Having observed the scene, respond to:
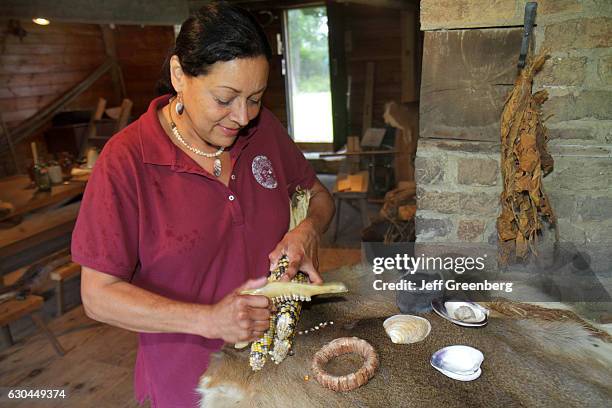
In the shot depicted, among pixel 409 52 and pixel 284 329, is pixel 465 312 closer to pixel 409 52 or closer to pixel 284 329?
pixel 284 329

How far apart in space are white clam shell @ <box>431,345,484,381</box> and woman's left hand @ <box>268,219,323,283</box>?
43 cm

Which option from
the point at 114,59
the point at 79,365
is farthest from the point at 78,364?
the point at 114,59

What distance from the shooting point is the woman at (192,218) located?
51.0 inches

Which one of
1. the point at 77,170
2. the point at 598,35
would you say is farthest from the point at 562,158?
the point at 77,170

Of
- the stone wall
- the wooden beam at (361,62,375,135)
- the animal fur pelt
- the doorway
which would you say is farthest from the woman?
the doorway

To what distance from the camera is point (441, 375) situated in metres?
1.32

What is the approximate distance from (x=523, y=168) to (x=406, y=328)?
0.82 metres

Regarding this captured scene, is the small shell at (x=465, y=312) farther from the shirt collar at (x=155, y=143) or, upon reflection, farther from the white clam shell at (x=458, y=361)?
the shirt collar at (x=155, y=143)

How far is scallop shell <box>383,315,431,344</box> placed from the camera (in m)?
1.48

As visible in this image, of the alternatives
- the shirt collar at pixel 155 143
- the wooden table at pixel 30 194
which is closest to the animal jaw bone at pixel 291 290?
the shirt collar at pixel 155 143

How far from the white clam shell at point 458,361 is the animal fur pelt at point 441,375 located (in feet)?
0.08

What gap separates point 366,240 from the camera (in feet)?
12.0

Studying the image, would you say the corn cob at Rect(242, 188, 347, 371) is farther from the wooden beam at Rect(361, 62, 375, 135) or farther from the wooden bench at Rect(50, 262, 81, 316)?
the wooden beam at Rect(361, 62, 375, 135)

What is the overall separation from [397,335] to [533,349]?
1.27ft
